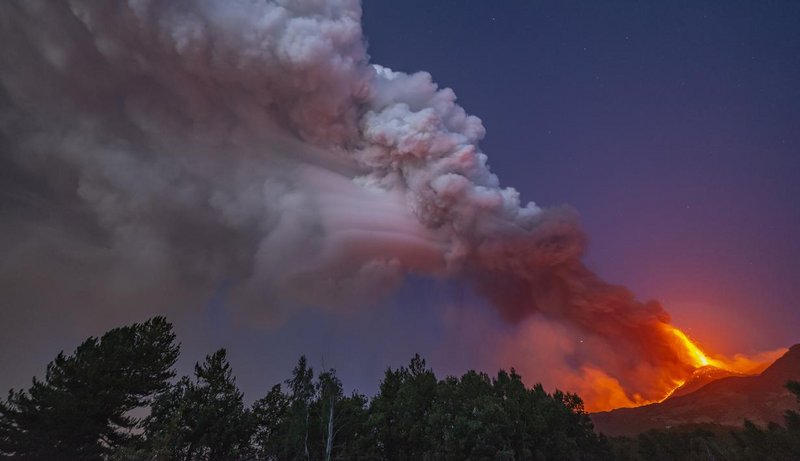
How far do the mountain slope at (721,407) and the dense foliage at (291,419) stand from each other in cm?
13401

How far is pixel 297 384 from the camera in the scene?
1882 inches

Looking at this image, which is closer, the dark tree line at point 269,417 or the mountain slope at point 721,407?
the dark tree line at point 269,417

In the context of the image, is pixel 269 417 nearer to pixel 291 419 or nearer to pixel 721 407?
pixel 291 419

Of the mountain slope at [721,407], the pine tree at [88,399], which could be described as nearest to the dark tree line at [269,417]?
the pine tree at [88,399]

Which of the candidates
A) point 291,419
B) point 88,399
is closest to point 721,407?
point 291,419

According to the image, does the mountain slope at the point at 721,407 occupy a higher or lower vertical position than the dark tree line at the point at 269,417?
higher

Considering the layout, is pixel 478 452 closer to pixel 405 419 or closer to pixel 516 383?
pixel 405 419

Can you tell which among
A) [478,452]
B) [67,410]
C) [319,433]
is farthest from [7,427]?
[478,452]

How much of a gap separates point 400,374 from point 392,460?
489 inches

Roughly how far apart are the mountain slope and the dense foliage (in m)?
134

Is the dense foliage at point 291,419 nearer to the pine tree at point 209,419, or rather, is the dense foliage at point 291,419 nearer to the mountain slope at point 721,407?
the pine tree at point 209,419

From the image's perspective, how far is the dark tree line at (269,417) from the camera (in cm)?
3131

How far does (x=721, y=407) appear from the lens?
165500 mm

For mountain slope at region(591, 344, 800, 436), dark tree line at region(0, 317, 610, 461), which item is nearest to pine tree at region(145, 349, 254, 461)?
dark tree line at region(0, 317, 610, 461)
